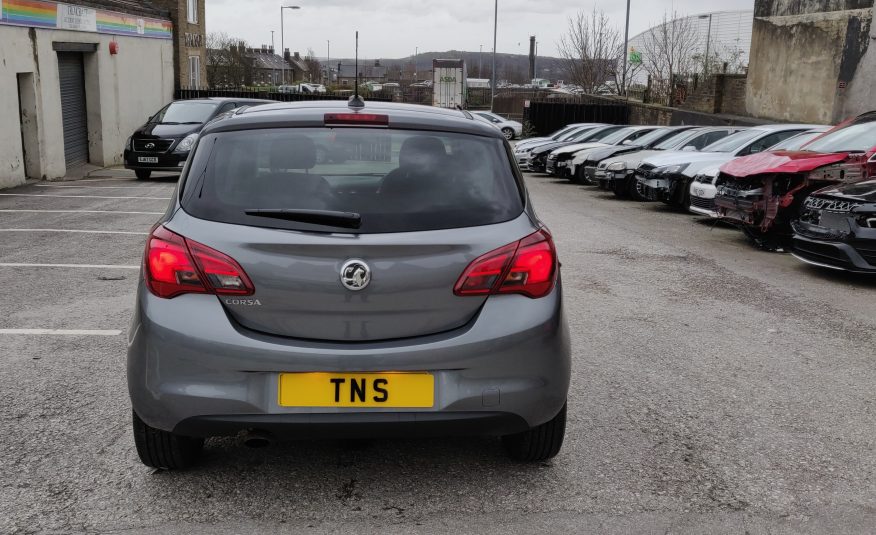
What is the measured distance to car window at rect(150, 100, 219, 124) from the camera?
20984 millimetres

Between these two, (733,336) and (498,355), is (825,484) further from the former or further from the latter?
(733,336)

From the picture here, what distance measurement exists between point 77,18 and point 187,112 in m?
4.03

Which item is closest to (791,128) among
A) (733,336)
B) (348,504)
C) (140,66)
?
(733,336)

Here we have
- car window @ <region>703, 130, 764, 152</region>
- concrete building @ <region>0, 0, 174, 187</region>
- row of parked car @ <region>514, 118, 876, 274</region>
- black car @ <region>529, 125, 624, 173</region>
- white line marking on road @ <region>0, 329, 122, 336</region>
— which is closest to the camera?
white line marking on road @ <region>0, 329, 122, 336</region>

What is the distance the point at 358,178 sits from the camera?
3.80m

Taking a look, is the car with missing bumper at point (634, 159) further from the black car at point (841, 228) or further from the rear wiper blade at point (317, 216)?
the rear wiper blade at point (317, 216)

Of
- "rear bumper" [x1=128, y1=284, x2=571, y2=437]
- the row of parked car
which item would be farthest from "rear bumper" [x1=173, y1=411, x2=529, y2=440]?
the row of parked car

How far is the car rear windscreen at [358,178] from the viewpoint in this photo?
3.57 m

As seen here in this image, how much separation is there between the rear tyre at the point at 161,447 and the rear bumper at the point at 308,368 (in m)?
0.24

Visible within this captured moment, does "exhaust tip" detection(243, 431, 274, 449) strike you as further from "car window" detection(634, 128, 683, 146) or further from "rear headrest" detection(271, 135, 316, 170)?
"car window" detection(634, 128, 683, 146)

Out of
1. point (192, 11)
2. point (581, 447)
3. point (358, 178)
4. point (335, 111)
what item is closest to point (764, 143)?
point (581, 447)

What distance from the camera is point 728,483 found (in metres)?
3.96

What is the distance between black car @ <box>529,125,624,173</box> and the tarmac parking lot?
16015 mm

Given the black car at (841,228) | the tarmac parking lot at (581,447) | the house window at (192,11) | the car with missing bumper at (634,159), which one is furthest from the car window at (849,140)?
the house window at (192,11)
